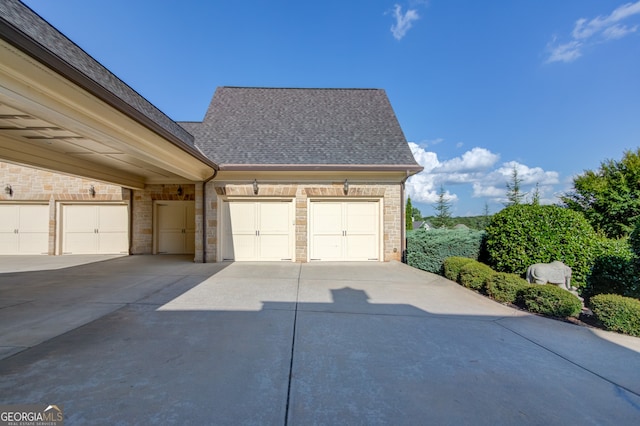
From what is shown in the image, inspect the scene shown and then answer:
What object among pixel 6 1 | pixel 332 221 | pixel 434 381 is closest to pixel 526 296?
pixel 434 381

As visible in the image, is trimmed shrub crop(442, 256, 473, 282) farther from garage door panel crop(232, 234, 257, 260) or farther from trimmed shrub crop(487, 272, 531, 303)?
garage door panel crop(232, 234, 257, 260)

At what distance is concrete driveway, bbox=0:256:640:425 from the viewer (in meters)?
1.96

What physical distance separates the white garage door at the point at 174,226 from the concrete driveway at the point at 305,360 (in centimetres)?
524

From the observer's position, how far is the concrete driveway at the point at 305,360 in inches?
77.3

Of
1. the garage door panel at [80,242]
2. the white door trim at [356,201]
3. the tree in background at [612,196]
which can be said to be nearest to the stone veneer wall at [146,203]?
the garage door panel at [80,242]

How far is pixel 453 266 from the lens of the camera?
20.3 ft

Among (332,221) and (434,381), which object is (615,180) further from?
(434,381)

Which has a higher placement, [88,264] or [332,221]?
[332,221]

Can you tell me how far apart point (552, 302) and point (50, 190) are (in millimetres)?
14946

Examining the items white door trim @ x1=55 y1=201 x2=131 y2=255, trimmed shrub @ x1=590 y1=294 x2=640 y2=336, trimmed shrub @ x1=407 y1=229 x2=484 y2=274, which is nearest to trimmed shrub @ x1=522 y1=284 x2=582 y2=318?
trimmed shrub @ x1=590 y1=294 x2=640 y2=336

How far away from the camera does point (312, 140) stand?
904 cm

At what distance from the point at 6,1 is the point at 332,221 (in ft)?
23.7

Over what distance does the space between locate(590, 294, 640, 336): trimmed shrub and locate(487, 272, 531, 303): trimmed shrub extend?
0.94m

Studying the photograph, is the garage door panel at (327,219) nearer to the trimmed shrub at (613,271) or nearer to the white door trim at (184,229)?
the white door trim at (184,229)
